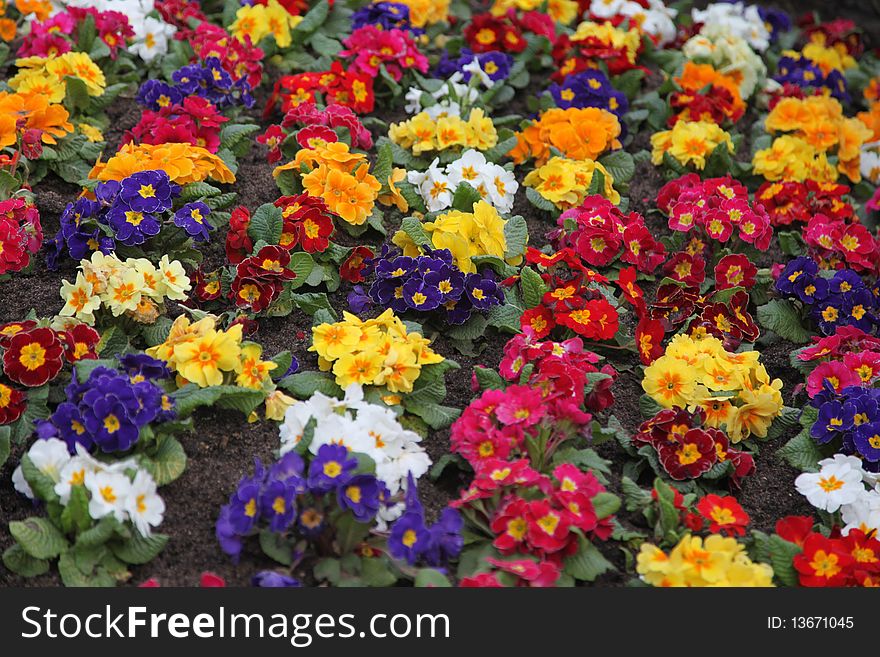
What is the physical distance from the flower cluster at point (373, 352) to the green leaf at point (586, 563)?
0.72 meters

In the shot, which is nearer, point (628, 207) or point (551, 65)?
point (628, 207)

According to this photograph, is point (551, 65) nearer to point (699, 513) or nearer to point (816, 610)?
point (699, 513)

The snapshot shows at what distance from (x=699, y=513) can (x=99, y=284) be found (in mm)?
1967

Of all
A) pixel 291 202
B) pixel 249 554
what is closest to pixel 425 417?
pixel 249 554

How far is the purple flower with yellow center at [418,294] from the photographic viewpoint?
11.9ft

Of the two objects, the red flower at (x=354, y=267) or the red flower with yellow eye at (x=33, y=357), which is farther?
the red flower at (x=354, y=267)

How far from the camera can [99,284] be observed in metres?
3.46

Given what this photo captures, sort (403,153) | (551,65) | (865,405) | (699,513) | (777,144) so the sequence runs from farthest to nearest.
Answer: (551,65) → (777,144) → (403,153) → (865,405) → (699,513)

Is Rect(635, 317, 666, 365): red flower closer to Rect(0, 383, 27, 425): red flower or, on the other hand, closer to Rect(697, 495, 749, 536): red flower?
Rect(697, 495, 749, 536): red flower

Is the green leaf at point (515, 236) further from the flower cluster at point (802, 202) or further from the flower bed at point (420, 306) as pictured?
the flower cluster at point (802, 202)

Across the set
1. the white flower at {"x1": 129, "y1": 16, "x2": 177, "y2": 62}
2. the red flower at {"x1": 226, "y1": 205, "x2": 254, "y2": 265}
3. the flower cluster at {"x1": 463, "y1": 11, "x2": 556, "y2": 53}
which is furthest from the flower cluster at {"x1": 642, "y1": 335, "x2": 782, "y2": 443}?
the white flower at {"x1": 129, "y1": 16, "x2": 177, "y2": 62}

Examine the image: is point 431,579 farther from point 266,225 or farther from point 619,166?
point 619,166

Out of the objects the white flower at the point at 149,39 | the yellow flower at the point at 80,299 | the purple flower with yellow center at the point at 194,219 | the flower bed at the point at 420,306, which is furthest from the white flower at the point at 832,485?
the white flower at the point at 149,39

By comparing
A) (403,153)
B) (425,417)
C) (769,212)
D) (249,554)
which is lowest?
(249,554)
